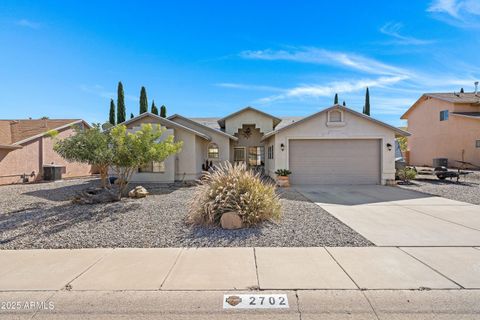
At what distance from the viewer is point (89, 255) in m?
4.62

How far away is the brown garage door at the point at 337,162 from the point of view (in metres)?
13.9

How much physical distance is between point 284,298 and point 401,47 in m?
15.6

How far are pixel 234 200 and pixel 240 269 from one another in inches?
93.5

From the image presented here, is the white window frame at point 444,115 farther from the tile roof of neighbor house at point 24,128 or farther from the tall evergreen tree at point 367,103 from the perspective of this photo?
the tile roof of neighbor house at point 24,128

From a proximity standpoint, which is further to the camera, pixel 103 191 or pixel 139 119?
pixel 139 119

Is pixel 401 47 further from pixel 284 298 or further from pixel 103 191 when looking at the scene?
pixel 103 191

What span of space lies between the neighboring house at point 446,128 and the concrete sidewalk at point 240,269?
23132mm

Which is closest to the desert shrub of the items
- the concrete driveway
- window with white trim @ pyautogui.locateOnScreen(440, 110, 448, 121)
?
the concrete driveway

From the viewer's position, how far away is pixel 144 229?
6.00 metres

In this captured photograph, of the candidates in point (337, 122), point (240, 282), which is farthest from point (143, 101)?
point (240, 282)

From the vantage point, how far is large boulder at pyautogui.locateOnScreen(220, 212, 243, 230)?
5926 mm

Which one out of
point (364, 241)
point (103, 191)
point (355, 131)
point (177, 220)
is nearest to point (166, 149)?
point (103, 191)

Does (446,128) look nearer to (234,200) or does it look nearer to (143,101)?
(234,200)

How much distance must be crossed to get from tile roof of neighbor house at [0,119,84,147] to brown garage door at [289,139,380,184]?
17236 millimetres
